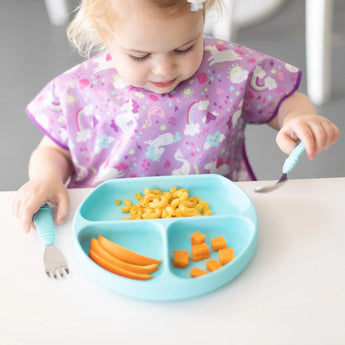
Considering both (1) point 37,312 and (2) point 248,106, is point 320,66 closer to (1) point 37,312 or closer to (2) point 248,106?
(2) point 248,106

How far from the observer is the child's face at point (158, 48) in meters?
0.72

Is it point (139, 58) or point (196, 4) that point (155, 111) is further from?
point (196, 4)

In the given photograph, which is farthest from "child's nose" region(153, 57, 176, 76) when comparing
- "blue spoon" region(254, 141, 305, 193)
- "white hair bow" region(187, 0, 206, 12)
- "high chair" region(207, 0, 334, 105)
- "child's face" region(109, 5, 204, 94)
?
"high chair" region(207, 0, 334, 105)

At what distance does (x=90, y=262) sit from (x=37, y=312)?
80 mm

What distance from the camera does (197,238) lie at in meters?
0.64

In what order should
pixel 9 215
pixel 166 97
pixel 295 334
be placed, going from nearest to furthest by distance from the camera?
pixel 295 334, pixel 9 215, pixel 166 97

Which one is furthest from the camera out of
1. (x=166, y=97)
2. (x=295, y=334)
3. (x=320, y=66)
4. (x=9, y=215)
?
(x=320, y=66)

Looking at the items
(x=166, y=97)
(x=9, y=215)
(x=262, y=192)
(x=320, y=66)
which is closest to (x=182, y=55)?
(x=166, y=97)

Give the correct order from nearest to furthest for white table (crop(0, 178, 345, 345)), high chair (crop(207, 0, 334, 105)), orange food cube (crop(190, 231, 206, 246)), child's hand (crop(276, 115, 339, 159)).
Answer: white table (crop(0, 178, 345, 345)), orange food cube (crop(190, 231, 206, 246)), child's hand (crop(276, 115, 339, 159)), high chair (crop(207, 0, 334, 105))

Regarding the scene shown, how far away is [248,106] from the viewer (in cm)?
98

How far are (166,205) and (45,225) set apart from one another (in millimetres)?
167

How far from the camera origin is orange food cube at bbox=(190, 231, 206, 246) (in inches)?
25.2

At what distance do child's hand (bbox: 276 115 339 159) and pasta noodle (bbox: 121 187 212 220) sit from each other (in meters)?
0.17

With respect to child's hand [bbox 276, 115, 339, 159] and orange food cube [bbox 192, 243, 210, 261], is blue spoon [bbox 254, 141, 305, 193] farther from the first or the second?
orange food cube [bbox 192, 243, 210, 261]
